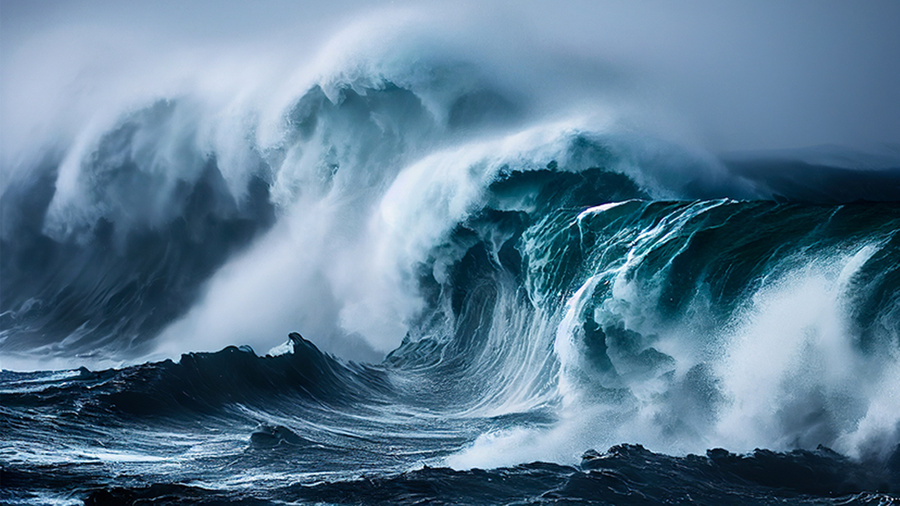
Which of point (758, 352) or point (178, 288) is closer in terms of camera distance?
point (758, 352)

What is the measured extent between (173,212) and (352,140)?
5.30 meters

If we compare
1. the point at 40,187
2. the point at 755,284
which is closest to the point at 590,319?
the point at 755,284

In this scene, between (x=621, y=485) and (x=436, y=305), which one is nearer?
(x=621, y=485)

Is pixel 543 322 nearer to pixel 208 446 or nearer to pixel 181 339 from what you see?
pixel 208 446

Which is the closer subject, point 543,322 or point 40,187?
point 543,322

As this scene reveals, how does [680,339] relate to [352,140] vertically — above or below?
below

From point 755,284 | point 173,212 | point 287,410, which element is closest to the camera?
point 755,284

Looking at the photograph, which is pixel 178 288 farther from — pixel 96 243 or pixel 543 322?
pixel 543 322

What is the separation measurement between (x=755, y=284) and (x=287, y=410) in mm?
5462

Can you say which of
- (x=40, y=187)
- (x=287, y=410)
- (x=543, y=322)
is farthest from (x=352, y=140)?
(x=40, y=187)

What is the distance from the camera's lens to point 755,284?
25.8 ft

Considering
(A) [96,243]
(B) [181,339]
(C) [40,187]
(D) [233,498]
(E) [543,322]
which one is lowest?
(D) [233,498]

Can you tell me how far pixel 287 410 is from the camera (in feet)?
28.0

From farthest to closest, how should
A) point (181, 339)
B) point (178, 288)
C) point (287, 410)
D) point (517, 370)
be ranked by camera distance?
point (178, 288), point (181, 339), point (517, 370), point (287, 410)
